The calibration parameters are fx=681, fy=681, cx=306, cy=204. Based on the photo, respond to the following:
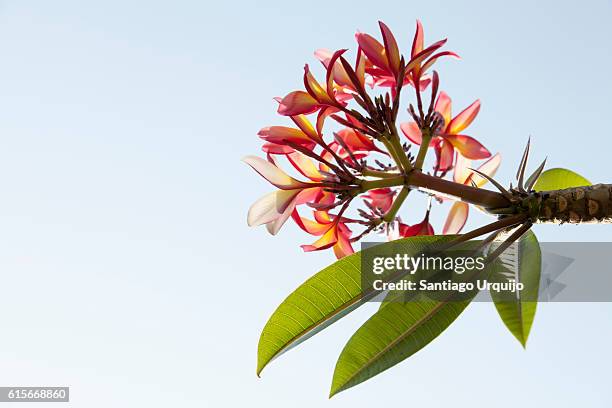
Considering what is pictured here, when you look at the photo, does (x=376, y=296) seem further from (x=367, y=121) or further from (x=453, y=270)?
(x=367, y=121)

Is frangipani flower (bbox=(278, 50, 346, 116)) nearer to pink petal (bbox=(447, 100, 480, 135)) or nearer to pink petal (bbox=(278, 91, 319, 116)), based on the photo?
pink petal (bbox=(278, 91, 319, 116))

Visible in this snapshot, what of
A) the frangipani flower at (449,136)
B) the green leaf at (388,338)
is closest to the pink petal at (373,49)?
the frangipani flower at (449,136)

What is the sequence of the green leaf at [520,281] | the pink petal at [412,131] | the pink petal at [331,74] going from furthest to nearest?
the pink petal at [412,131] < the pink petal at [331,74] < the green leaf at [520,281]

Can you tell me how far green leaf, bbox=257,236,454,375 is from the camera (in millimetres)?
816

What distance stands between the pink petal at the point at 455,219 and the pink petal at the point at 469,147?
0.09m

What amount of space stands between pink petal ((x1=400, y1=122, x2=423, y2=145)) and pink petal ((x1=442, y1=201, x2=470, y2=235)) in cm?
11

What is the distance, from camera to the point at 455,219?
92cm

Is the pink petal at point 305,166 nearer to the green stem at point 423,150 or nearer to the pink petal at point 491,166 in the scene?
the green stem at point 423,150

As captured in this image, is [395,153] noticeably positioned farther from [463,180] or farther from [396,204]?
[463,180]

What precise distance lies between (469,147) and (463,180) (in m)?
0.05

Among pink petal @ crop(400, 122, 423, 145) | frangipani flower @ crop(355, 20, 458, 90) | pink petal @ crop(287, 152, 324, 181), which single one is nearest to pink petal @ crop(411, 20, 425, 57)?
frangipani flower @ crop(355, 20, 458, 90)

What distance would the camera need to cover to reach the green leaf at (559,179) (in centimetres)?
98

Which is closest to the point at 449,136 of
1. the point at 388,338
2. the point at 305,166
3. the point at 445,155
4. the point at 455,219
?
the point at 445,155

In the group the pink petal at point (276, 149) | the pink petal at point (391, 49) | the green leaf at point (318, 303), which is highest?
the pink petal at point (391, 49)
